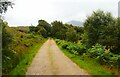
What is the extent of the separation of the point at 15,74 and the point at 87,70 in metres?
5.36

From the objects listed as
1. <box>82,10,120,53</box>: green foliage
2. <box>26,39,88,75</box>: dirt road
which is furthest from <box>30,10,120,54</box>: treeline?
<box>26,39,88,75</box>: dirt road

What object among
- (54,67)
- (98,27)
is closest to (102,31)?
(98,27)

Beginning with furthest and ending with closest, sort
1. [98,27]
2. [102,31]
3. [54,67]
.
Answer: [98,27]
[102,31]
[54,67]

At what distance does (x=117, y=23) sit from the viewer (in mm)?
37500

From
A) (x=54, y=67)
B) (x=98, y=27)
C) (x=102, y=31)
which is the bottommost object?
(x=54, y=67)

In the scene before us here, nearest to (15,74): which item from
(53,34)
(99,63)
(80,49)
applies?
(99,63)

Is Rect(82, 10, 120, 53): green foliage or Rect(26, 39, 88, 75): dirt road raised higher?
Rect(82, 10, 120, 53): green foliage

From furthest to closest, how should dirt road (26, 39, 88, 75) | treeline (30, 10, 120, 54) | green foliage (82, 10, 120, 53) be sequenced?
green foliage (82, 10, 120, 53)
treeline (30, 10, 120, 54)
dirt road (26, 39, 88, 75)

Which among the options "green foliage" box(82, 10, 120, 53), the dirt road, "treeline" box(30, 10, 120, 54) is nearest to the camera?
the dirt road

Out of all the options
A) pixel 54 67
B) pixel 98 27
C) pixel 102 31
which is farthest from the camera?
pixel 98 27

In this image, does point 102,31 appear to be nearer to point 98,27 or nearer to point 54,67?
point 98,27

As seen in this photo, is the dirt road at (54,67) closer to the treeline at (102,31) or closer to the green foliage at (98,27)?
the treeline at (102,31)

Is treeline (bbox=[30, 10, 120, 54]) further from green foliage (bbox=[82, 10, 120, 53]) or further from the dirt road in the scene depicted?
the dirt road

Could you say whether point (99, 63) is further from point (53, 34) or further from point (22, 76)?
point (53, 34)
